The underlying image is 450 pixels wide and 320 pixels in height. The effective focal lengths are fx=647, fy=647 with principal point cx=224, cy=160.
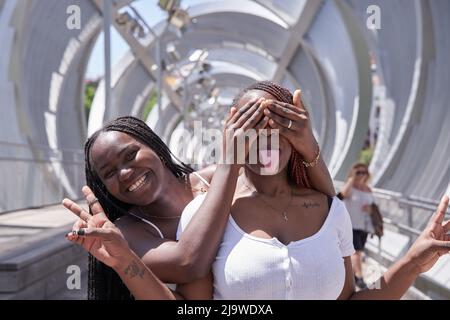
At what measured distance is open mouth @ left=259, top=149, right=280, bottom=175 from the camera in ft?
6.53

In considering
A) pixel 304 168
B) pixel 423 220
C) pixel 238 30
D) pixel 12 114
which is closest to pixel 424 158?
pixel 423 220

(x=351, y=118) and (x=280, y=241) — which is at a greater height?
(x=351, y=118)

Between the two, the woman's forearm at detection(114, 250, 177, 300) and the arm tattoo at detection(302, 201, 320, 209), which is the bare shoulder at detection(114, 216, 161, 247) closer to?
the woman's forearm at detection(114, 250, 177, 300)

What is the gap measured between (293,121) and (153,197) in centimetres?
55

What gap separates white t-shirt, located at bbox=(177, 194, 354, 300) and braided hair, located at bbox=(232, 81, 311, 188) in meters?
0.22

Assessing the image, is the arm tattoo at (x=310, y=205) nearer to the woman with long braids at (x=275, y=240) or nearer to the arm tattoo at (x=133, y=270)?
the woman with long braids at (x=275, y=240)

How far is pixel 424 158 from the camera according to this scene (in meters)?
11.2

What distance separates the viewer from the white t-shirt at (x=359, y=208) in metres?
7.80

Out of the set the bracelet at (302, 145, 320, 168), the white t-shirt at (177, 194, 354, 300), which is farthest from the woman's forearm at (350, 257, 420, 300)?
the bracelet at (302, 145, 320, 168)

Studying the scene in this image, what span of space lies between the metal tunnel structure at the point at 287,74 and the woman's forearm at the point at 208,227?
4.73 metres

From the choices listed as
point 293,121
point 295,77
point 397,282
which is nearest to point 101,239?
point 293,121

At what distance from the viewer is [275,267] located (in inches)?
73.6
